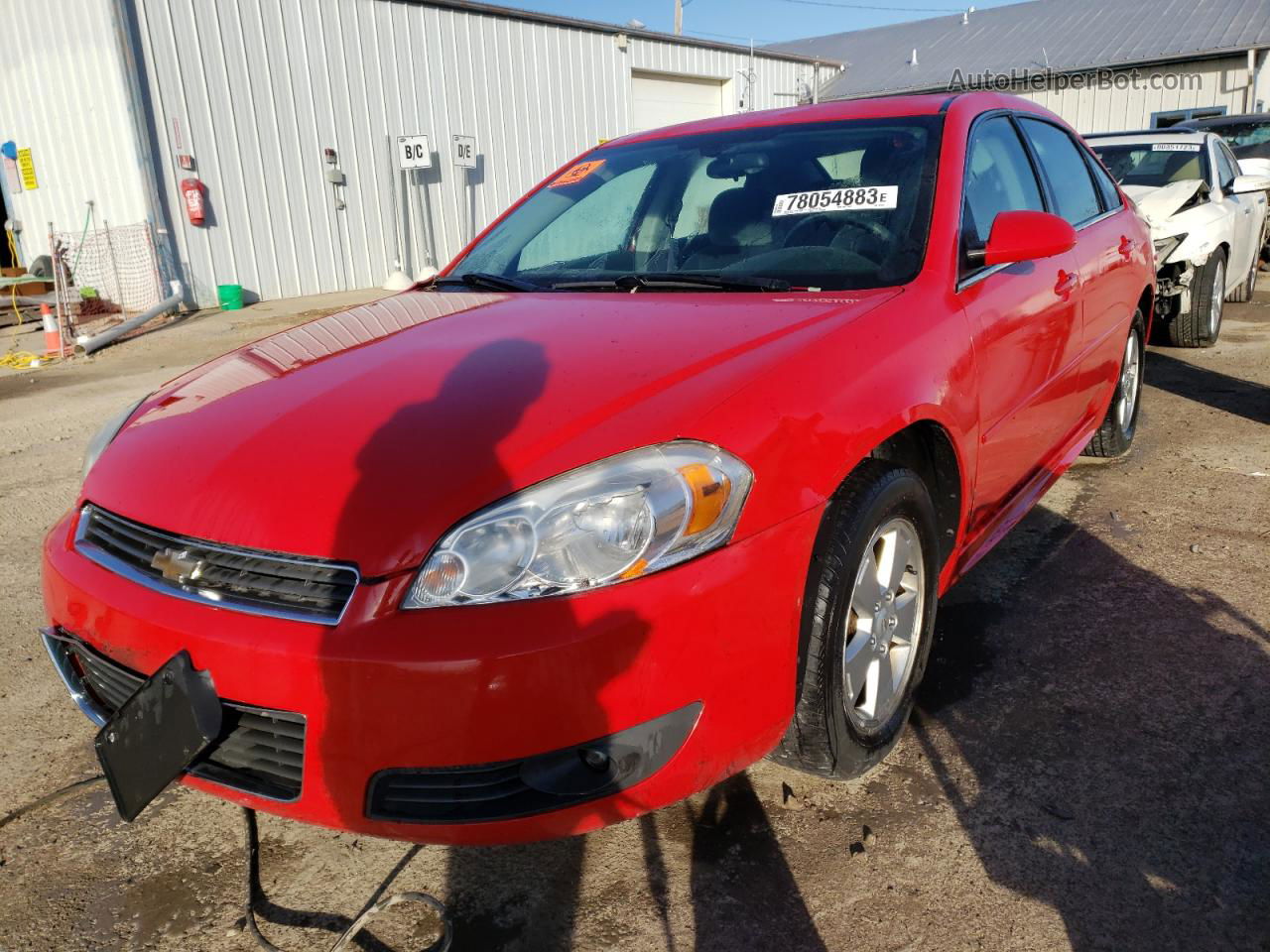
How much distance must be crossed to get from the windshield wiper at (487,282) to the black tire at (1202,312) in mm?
5878

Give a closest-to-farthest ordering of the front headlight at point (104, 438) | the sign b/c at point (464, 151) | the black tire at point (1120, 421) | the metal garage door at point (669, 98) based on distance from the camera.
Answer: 1. the front headlight at point (104, 438)
2. the black tire at point (1120, 421)
3. the sign b/c at point (464, 151)
4. the metal garage door at point (669, 98)

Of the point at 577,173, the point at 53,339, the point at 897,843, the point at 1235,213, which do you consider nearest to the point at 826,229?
the point at 577,173

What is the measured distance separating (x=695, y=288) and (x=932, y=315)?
0.61 metres

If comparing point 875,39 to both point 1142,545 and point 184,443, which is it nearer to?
point 1142,545

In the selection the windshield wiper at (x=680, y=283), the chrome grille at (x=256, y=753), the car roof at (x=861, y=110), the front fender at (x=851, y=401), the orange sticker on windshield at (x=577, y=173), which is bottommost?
the chrome grille at (x=256, y=753)

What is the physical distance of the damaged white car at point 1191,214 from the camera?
6652mm

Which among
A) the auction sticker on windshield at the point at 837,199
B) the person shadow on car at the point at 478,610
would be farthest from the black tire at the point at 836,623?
the auction sticker on windshield at the point at 837,199

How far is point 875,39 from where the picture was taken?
30.5 m

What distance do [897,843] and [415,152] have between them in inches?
496

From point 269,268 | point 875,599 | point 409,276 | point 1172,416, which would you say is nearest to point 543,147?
point 409,276

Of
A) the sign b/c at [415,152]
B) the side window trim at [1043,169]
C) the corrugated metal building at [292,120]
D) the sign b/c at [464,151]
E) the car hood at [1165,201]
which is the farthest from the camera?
the sign b/c at [464,151]

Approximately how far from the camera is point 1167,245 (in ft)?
21.5

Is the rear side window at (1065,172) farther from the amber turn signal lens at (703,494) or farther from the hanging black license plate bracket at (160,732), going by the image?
the hanging black license plate bracket at (160,732)

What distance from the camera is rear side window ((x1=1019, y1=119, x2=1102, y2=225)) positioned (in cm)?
353
